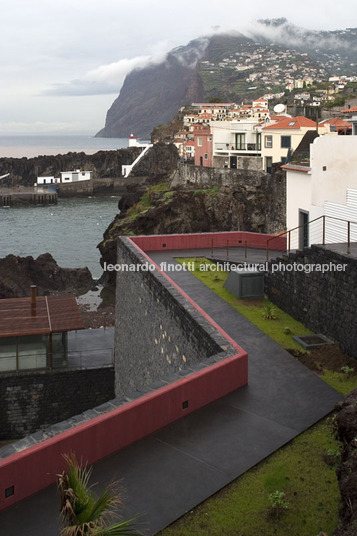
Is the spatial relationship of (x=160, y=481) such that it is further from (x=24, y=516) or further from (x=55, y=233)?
(x=55, y=233)

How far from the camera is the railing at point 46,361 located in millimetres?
21281

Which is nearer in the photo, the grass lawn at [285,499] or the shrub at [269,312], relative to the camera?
the grass lawn at [285,499]

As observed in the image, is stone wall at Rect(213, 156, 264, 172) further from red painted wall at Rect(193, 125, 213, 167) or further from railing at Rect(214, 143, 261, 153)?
red painted wall at Rect(193, 125, 213, 167)

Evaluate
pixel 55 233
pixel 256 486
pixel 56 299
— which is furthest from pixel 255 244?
pixel 55 233

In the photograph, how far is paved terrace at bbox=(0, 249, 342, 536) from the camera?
6668 mm

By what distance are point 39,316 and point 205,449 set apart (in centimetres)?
1556

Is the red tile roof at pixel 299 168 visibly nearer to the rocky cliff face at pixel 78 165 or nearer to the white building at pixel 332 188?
the white building at pixel 332 188

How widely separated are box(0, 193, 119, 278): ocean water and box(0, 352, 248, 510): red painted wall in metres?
43.4

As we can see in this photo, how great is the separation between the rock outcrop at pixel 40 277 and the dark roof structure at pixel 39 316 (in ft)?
56.7

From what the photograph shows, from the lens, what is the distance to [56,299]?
25.2 m

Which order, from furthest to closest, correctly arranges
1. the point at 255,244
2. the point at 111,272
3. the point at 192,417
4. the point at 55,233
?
the point at 55,233
the point at 111,272
the point at 255,244
the point at 192,417

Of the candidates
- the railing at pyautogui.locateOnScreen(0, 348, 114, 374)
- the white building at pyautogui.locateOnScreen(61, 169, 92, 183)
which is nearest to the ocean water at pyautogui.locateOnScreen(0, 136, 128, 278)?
the white building at pyautogui.locateOnScreen(61, 169, 92, 183)

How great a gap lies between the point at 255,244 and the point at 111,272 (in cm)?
2388

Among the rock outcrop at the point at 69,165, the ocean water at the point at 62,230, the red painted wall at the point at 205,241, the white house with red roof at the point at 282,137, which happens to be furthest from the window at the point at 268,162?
the rock outcrop at the point at 69,165
